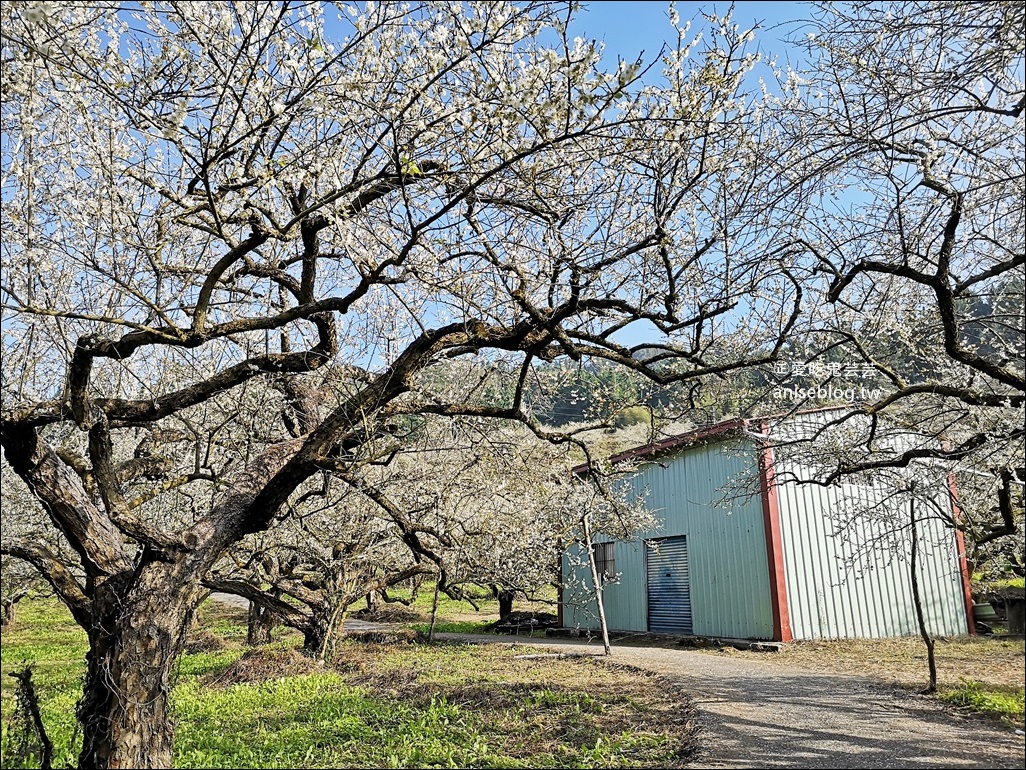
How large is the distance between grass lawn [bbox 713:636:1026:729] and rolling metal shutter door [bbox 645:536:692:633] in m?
2.62

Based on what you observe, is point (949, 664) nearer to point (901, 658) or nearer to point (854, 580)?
point (901, 658)

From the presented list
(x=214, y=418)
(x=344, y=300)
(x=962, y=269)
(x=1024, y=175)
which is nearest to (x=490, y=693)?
(x=214, y=418)

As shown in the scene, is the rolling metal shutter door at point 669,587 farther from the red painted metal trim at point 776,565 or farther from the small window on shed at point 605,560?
the red painted metal trim at point 776,565

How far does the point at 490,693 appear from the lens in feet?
30.2

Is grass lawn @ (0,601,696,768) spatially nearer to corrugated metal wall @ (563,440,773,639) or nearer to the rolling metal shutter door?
corrugated metal wall @ (563,440,773,639)

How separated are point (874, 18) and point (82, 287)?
19.7 ft

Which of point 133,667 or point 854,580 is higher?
point 854,580

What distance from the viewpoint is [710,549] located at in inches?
607

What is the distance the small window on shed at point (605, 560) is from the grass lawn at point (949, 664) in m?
5.60

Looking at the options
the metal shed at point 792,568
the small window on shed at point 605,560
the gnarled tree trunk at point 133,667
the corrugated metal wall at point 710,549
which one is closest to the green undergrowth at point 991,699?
the gnarled tree trunk at point 133,667

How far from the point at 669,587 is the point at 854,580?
13.6 feet

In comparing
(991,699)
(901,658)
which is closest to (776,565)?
(901,658)

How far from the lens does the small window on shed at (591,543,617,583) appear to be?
61.8 ft

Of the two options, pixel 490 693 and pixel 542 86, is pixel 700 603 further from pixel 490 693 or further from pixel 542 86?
pixel 542 86
